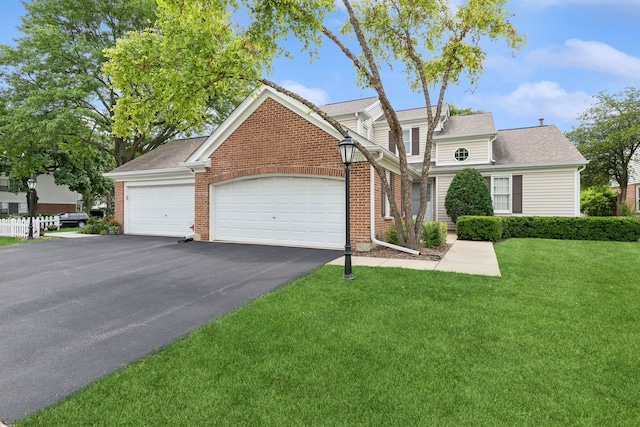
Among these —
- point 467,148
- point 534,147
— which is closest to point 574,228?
point 534,147

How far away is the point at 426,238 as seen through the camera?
1053 centimetres

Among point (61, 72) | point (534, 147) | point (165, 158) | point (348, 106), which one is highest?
point (61, 72)

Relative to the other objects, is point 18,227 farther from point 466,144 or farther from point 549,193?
point 549,193

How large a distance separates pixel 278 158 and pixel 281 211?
1779mm

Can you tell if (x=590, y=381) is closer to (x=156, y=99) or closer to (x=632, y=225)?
(x=156, y=99)

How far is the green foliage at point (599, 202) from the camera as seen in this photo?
22938 mm

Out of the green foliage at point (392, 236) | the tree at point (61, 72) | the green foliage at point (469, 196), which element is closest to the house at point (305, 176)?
the green foliage at point (392, 236)

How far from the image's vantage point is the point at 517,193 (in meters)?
15.1

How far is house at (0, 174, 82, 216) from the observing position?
114ft

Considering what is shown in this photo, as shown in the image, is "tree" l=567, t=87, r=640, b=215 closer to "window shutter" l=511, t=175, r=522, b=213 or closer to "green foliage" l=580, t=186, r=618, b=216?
"green foliage" l=580, t=186, r=618, b=216

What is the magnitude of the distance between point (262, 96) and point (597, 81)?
1042 inches

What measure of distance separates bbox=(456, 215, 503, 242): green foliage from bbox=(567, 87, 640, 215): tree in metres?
16.5

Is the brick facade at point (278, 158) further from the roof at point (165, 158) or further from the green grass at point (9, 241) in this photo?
the green grass at point (9, 241)

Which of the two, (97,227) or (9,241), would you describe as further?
(97,227)
